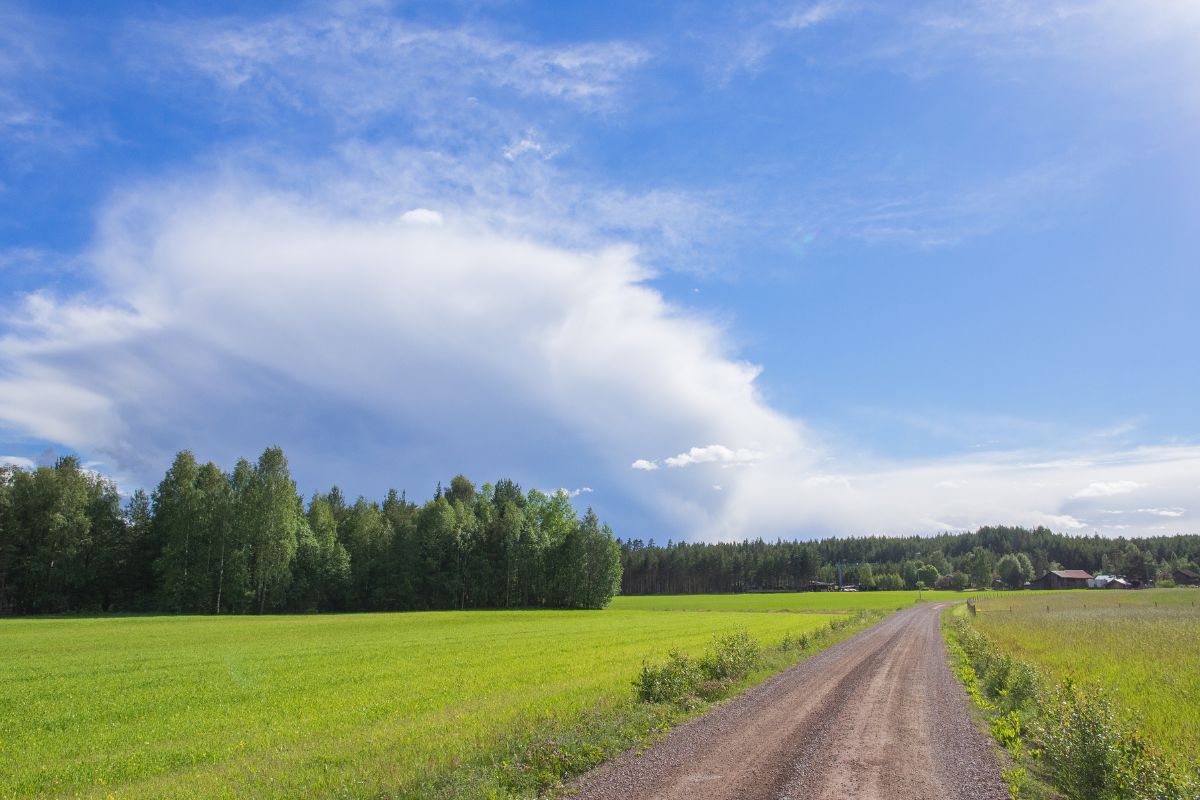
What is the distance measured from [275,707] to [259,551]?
7035cm

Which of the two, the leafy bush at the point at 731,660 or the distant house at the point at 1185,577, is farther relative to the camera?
the distant house at the point at 1185,577

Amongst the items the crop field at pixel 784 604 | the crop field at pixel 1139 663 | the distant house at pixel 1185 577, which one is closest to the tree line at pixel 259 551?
the crop field at pixel 784 604

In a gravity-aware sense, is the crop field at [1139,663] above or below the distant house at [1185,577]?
above

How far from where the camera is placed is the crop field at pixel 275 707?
1347 cm

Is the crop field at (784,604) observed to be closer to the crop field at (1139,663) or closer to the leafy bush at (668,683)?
the crop field at (1139,663)

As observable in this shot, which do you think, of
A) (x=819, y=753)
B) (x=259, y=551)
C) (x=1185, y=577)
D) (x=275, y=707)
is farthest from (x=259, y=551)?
(x=1185, y=577)

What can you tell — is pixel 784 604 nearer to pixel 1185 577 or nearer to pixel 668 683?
pixel 668 683

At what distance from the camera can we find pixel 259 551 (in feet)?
268

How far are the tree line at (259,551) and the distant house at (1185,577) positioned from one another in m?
187

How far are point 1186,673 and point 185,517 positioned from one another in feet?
311

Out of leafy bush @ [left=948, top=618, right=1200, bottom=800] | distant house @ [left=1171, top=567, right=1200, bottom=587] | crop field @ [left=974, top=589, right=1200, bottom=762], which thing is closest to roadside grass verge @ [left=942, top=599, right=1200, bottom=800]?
leafy bush @ [left=948, top=618, right=1200, bottom=800]

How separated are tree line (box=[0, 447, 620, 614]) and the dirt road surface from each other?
79615 millimetres

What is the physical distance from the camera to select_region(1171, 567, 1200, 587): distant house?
184625 mm

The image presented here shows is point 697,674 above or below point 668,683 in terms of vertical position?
below
